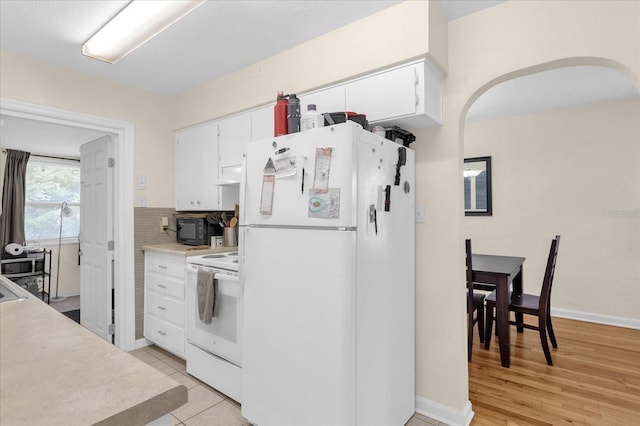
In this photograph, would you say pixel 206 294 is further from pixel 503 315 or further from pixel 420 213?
pixel 503 315

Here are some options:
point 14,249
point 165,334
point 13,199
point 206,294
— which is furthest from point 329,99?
point 13,199

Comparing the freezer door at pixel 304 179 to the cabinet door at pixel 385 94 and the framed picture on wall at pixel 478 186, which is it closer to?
the cabinet door at pixel 385 94

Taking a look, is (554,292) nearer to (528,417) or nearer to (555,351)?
(555,351)

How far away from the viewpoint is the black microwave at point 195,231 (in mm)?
3248

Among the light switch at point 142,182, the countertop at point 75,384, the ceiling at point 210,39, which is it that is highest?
the ceiling at point 210,39

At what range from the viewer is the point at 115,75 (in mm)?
3086

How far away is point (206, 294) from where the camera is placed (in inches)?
95.4

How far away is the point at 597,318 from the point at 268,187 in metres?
4.23

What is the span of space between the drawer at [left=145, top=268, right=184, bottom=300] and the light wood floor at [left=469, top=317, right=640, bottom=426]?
7.83 feet

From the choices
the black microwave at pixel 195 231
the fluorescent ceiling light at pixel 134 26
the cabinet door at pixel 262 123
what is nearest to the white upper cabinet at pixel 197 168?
the black microwave at pixel 195 231

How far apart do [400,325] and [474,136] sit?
3571 millimetres

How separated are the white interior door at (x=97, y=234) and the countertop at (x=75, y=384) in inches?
105

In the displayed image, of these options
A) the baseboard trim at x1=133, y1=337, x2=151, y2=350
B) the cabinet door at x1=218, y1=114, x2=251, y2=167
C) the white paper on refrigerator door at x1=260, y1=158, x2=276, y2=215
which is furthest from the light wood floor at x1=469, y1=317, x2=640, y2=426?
the baseboard trim at x1=133, y1=337, x2=151, y2=350

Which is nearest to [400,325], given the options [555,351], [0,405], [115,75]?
[0,405]
